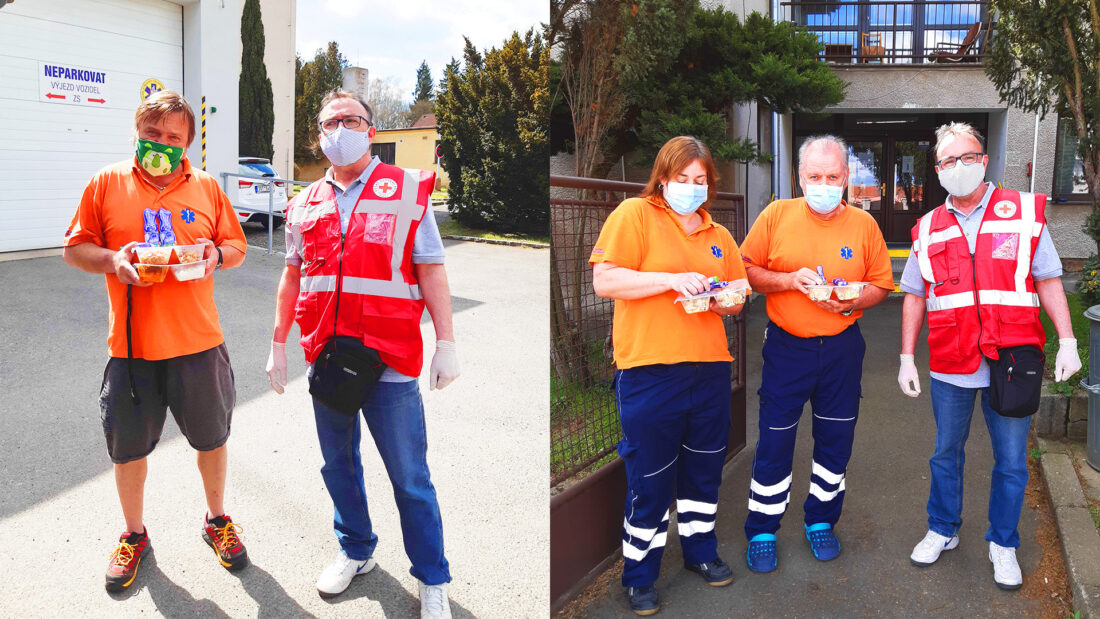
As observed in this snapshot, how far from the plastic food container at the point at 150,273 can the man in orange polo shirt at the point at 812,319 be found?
2039mm

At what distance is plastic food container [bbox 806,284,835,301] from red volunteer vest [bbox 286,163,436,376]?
4.73ft

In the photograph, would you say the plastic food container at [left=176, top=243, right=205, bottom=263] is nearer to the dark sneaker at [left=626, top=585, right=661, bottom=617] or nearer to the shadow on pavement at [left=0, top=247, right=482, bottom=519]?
the shadow on pavement at [left=0, top=247, right=482, bottom=519]

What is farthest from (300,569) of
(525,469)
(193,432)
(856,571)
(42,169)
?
(856,571)

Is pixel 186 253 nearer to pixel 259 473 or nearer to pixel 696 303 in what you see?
pixel 259 473

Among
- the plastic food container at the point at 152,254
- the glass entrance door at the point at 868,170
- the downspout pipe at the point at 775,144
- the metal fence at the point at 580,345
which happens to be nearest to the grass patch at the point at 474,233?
the metal fence at the point at 580,345

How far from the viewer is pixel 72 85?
85.5 inches

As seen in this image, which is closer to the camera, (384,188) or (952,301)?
(384,188)

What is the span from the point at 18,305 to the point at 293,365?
2.52ft

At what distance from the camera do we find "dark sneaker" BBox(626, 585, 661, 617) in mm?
2904

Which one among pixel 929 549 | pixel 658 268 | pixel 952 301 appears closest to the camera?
pixel 658 268

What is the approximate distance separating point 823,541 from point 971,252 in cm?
127

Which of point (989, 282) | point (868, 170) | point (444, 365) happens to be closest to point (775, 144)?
point (868, 170)

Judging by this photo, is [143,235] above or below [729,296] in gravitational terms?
above

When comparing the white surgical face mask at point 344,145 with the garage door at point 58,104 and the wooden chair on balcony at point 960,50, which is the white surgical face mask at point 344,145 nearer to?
the garage door at point 58,104
